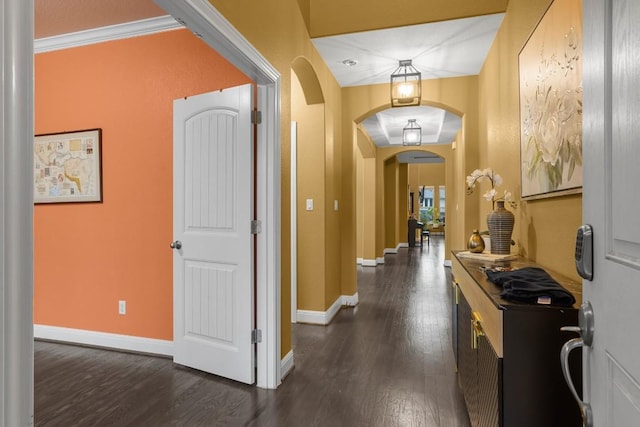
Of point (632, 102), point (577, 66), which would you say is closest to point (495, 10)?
point (577, 66)

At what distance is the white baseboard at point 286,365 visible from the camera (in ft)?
8.70

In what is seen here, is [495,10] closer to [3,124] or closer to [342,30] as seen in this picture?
[342,30]

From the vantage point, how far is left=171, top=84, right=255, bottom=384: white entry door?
8.26ft

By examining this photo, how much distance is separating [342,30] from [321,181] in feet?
4.77

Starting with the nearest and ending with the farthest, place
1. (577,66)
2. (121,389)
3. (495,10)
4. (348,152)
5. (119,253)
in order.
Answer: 1. (577,66)
2. (121,389)
3. (495,10)
4. (119,253)
5. (348,152)

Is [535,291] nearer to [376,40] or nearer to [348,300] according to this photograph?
[376,40]

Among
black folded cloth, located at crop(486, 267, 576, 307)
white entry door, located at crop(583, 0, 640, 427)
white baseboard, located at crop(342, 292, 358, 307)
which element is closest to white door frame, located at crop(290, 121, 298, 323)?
white baseboard, located at crop(342, 292, 358, 307)

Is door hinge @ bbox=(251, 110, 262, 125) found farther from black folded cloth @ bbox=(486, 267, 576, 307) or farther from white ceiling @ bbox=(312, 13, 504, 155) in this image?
black folded cloth @ bbox=(486, 267, 576, 307)

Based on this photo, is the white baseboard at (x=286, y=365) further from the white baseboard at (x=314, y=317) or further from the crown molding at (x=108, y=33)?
the crown molding at (x=108, y=33)

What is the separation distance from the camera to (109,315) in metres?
3.21

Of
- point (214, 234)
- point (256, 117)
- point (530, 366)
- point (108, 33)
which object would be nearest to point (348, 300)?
point (214, 234)

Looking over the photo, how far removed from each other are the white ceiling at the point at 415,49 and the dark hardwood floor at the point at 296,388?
2.79 m

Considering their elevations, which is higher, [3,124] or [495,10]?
→ [495,10]

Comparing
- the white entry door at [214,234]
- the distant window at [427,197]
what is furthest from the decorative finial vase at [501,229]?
the distant window at [427,197]
